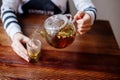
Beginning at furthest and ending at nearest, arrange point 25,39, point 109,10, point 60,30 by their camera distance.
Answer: point 109,10, point 25,39, point 60,30

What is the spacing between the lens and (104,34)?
924 millimetres

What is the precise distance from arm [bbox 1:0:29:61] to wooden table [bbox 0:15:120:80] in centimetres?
2

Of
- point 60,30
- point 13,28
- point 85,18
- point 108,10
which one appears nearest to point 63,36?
point 60,30

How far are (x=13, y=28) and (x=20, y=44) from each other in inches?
4.1

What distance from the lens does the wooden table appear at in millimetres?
711

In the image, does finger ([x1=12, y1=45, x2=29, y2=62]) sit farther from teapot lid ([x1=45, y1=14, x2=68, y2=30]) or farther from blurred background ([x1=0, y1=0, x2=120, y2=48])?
blurred background ([x1=0, y1=0, x2=120, y2=48])

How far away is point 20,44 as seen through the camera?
787 millimetres

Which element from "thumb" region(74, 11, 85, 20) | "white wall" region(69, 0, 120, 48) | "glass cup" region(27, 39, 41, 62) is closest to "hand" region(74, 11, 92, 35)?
"thumb" region(74, 11, 85, 20)

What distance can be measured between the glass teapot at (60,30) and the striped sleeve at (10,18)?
170 mm

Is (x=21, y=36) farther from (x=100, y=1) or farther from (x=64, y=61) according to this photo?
(x=100, y=1)

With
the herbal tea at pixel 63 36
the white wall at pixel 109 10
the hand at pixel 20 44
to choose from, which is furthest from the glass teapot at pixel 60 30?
the white wall at pixel 109 10

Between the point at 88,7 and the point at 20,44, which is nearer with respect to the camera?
the point at 20,44

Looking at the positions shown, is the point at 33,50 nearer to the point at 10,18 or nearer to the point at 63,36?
the point at 63,36

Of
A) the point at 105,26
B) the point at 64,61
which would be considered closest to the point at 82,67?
the point at 64,61
